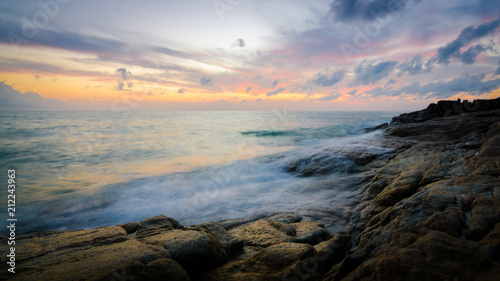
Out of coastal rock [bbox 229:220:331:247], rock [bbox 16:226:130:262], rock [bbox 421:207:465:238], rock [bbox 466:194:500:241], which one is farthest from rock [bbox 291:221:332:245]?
rock [bbox 16:226:130:262]

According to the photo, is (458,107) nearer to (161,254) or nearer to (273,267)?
(273,267)

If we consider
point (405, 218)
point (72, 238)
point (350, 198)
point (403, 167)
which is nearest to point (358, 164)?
point (403, 167)

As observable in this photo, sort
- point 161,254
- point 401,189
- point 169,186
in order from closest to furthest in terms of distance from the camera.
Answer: point 161,254 → point 401,189 → point 169,186

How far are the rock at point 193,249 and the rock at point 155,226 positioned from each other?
42cm

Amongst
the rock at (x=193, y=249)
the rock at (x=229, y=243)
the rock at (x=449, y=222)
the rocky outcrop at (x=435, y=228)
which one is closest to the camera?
the rocky outcrop at (x=435, y=228)

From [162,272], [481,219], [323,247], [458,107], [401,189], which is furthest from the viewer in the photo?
[458,107]

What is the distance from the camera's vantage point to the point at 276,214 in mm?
6070

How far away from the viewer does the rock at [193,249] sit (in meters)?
3.07

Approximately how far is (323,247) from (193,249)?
195cm

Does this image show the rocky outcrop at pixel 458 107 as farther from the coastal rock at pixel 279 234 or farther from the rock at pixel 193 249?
the rock at pixel 193 249

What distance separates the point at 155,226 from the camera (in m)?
4.23

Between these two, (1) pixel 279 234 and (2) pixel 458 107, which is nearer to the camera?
(1) pixel 279 234

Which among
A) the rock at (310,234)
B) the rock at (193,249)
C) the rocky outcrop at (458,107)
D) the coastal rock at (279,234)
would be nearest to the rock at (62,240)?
the rock at (193,249)

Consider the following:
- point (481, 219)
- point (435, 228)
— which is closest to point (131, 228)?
point (435, 228)
